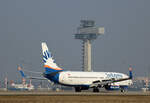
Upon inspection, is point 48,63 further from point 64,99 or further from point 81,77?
point 64,99

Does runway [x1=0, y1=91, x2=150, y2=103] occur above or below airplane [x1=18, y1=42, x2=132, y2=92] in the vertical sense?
below

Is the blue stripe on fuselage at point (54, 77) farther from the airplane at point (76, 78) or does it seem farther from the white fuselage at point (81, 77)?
the white fuselage at point (81, 77)

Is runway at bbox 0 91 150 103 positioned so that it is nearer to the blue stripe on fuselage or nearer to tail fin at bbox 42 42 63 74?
the blue stripe on fuselage

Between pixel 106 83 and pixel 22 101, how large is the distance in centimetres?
4060

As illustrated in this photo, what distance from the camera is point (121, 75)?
338 feet

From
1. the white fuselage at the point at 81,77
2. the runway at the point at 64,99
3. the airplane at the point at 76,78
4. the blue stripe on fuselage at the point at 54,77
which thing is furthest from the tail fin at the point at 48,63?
the runway at the point at 64,99

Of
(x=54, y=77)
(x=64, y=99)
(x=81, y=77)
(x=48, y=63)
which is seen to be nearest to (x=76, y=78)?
(x=81, y=77)

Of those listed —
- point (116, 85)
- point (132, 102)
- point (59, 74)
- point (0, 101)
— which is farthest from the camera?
point (116, 85)

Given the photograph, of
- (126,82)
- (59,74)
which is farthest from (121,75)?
(59,74)

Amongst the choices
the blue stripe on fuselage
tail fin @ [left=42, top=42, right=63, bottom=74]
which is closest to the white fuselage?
the blue stripe on fuselage

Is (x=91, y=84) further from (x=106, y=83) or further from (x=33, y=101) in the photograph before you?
(x=33, y=101)

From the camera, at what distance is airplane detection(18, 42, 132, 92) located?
9181 centimetres

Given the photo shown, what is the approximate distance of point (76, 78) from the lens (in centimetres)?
9400

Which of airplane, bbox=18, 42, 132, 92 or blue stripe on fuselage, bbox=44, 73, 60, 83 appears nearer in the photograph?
blue stripe on fuselage, bbox=44, 73, 60, 83
